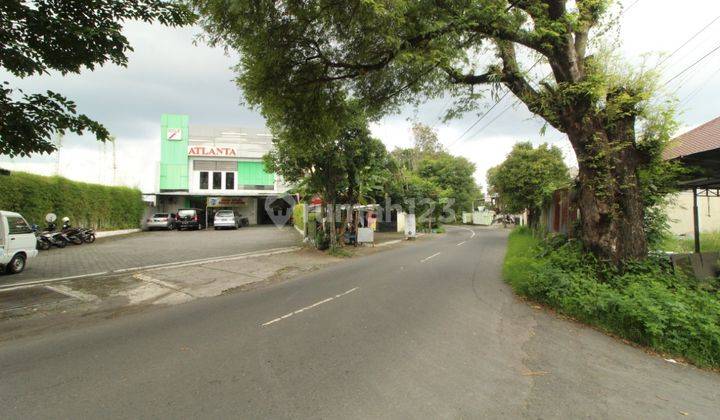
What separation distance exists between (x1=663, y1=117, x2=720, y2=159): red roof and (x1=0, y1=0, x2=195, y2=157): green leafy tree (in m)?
9.98

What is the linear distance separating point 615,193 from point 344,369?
6.18 meters

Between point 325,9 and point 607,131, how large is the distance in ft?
18.8

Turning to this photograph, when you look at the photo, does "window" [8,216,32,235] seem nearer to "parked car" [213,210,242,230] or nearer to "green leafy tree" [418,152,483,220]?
"parked car" [213,210,242,230]

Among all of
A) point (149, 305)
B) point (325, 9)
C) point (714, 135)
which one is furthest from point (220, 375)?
point (714, 135)

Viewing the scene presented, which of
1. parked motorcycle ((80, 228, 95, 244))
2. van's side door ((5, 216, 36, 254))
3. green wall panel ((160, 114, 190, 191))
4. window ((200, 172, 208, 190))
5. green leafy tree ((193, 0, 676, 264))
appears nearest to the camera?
green leafy tree ((193, 0, 676, 264))

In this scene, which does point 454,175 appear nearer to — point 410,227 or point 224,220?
point 410,227

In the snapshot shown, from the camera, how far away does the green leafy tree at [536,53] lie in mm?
6656

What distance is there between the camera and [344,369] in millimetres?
4246

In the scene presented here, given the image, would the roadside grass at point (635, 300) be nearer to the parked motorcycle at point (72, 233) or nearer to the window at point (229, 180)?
the parked motorcycle at point (72, 233)

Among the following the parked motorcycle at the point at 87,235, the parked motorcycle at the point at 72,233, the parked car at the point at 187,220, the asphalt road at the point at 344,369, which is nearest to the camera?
the asphalt road at the point at 344,369

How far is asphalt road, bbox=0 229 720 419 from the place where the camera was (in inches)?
136

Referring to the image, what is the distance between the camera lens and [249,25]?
7.02m

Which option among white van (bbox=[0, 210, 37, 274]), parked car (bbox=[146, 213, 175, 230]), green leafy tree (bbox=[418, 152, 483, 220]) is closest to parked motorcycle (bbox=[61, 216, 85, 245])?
white van (bbox=[0, 210, 37, 274])

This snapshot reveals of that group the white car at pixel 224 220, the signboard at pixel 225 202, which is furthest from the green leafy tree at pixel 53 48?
the signboard at pixel 225 202
